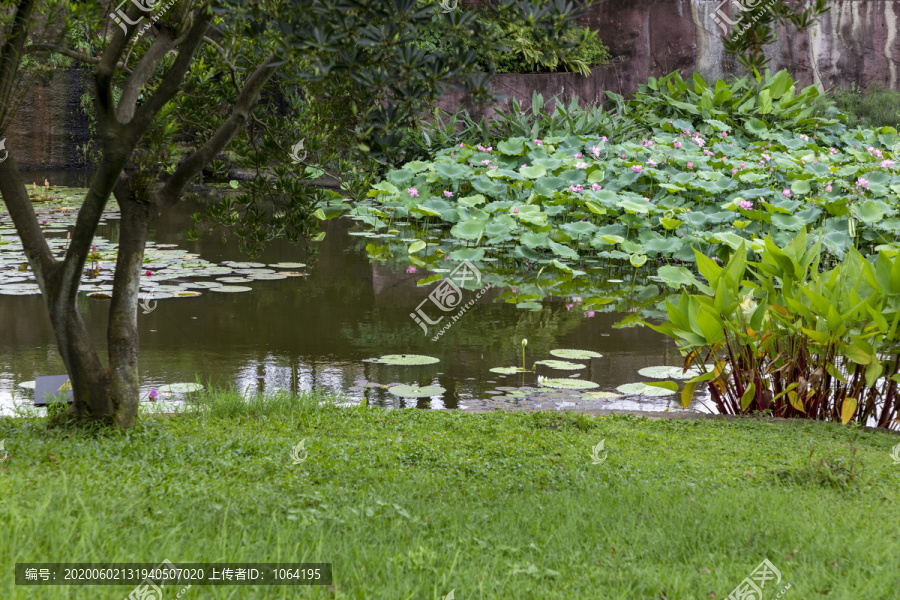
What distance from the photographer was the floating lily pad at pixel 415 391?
4859mm

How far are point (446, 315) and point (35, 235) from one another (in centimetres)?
370

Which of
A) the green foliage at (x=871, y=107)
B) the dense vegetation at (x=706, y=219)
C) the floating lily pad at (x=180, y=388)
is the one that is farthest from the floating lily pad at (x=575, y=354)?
the green foliage at (x=871, y=107)

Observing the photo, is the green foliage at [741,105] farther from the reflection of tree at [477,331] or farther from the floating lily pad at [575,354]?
the floating lily pad at [575,354]

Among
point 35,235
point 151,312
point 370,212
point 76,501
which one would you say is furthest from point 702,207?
point 76,501

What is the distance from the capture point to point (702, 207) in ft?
31.3

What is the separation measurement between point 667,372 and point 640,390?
359 millimetres

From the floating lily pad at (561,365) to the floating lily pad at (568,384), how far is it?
0.74ft

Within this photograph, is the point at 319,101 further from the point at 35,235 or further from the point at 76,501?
the point at 76,501

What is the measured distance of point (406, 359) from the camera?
214 inches

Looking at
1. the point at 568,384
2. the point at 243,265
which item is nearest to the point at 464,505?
the point at 568,384

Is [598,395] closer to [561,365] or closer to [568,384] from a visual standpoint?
[568,384]

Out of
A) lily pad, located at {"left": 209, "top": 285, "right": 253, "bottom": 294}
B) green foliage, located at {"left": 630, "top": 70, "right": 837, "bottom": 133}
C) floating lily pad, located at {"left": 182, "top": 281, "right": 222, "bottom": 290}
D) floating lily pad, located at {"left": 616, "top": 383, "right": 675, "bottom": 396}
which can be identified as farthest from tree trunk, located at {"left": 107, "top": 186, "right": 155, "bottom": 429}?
green foliage, located at {"left": 630, "top": 70, "right": 837, "bottom": 133}

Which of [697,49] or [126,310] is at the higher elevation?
[697,49]

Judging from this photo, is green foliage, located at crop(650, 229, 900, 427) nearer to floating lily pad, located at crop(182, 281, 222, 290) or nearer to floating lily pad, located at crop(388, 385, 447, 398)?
floating lily pad, located at crop(388, 385, 447, 398)
